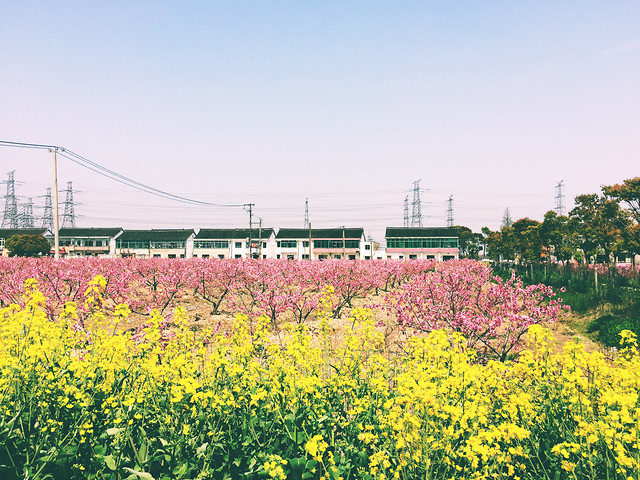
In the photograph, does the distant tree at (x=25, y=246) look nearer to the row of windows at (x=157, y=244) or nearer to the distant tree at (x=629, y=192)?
the row of windows at (x=157, y=244)

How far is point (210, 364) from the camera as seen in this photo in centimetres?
461

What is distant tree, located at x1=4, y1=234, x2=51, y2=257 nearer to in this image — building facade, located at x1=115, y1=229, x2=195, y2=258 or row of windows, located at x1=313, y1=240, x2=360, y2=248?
building facade, located at x1=115, y1=229, x2=195, y2=258

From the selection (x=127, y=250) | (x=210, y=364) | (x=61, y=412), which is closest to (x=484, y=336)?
(x=210, y=364)

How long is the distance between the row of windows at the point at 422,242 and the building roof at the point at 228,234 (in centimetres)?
2626

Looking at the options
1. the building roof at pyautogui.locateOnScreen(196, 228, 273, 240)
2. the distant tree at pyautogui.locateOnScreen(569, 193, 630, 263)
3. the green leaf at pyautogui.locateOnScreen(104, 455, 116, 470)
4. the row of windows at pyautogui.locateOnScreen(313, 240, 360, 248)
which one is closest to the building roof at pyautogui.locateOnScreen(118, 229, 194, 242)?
the building roof at pyautogui.locateOnScreen(196, 228, 273, 240)

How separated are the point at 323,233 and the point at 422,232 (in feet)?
63.2

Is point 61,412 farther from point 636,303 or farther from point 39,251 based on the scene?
point 39,251

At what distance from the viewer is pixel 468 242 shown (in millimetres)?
84250

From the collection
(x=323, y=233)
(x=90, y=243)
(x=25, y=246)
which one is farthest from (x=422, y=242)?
(x=90, y=243)

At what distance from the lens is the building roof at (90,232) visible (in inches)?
3410

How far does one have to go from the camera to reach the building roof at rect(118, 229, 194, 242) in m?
85.1

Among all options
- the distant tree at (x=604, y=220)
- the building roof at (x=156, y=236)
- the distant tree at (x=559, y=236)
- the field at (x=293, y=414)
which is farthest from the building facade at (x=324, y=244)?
the field at (x=293, y=414)

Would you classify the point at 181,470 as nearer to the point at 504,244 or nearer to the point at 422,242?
the point at 504,244

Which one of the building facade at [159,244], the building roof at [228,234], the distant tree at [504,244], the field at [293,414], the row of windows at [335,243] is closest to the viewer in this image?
the field at [293,414]
